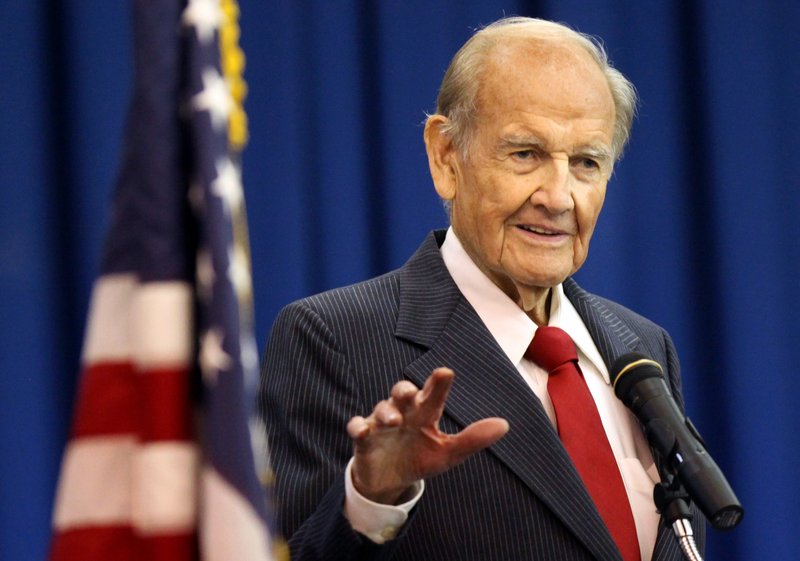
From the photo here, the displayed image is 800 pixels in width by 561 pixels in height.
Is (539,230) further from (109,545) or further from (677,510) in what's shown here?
(109,545)

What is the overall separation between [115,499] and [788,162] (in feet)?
8.83

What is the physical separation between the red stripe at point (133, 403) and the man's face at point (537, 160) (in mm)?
1019

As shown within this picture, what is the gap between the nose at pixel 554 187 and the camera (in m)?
1.79

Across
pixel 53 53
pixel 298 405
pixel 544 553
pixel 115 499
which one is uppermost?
pixel 53 53

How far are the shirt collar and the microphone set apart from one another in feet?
0.71

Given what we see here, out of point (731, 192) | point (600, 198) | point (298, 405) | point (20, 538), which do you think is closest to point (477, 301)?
point (600, 198)

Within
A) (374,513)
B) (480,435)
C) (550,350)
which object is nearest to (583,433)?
(550,350)

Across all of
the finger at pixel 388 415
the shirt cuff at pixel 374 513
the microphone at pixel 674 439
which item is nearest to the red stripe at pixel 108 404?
the finger at pixel 388 415

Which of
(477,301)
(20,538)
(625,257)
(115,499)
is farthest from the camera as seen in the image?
(625,257)

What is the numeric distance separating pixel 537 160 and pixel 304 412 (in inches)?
22.0

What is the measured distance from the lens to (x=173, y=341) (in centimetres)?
84

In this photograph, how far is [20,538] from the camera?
246cm

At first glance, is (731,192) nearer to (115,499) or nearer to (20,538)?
(20,538)

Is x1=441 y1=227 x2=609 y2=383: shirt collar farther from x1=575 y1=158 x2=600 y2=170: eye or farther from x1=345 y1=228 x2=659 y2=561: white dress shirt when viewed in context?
x1=575 y1=158 x2=600 y2=170: eye
